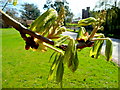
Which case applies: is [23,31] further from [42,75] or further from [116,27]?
[116,27]

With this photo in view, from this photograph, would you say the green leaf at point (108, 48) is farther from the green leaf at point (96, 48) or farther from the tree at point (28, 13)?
the tree at point (28, 13)

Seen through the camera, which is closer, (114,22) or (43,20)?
(43,20)

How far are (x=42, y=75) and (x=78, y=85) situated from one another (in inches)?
27.9

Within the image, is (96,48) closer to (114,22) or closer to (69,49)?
(69,49)

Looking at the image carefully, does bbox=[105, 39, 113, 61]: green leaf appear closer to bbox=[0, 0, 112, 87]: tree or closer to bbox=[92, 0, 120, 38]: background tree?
bbox=[0, 0, 112, 87]: tree

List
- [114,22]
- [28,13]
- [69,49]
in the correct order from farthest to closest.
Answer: [114,22]
[28,13]
[69,49]

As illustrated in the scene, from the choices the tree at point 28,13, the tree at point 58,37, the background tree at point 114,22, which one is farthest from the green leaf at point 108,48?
the background tree at point 114,22

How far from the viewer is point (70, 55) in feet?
0.68

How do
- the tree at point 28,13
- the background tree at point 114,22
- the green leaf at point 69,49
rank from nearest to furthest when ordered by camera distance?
the green leaf at point 69,49 < the tree at point 28,13 < the background tree at point 114,22

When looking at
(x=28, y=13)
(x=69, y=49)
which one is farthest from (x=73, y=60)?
(x=28, y=13)

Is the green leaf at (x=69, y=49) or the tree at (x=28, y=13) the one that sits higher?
the tree at (x=28, y=13)

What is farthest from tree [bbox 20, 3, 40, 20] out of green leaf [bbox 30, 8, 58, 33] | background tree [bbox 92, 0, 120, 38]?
background tree [bbox 92, 0, 120, 38]

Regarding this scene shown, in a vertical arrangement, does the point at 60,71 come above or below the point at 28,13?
below

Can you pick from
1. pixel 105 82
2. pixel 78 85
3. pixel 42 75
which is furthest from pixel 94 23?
pixel 42 75
